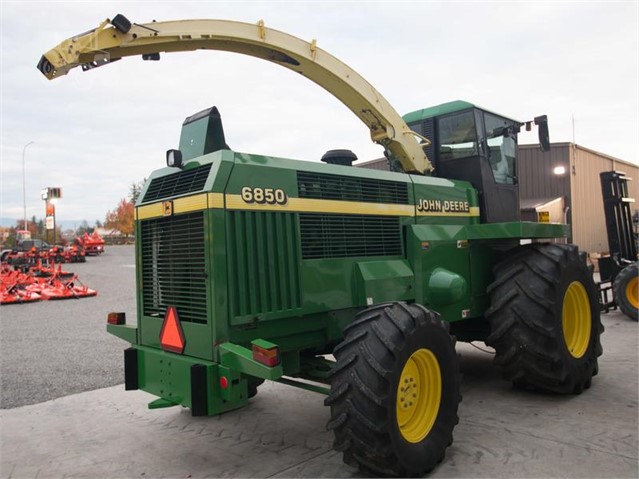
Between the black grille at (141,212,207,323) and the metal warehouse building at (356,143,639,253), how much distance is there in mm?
15459

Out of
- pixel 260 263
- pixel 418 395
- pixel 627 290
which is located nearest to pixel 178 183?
pixel 260 263

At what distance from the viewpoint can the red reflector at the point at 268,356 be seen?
307cm

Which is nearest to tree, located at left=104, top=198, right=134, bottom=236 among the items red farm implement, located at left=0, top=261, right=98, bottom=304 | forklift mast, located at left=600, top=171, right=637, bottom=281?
red farm implement, located at left=0, top=261, right=98, bottom=304

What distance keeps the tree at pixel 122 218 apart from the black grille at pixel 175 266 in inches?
2469

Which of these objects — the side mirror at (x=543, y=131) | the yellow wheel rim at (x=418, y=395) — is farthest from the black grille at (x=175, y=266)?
the side mirror at (x=543, y=131)

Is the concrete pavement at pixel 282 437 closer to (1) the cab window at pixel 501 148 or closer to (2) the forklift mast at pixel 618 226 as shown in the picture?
(1) the cab window at pixel 501 148

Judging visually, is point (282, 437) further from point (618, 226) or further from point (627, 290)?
point (618, 226)

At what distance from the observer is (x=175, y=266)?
3.81 metres

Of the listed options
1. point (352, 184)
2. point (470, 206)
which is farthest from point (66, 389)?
point (470, 206)

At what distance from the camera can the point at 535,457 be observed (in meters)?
3.60

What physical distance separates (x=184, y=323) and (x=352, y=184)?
1.81 metres

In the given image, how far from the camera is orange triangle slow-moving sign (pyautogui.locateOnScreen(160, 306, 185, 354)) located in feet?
12.1

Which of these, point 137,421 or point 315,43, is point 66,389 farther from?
point 315,43

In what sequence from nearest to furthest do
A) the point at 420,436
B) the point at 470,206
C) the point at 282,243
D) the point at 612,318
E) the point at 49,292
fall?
the point at 420,436 → the point at 282,243 → the point at 470,206 → the point at 612,318 → the point at 49,292
